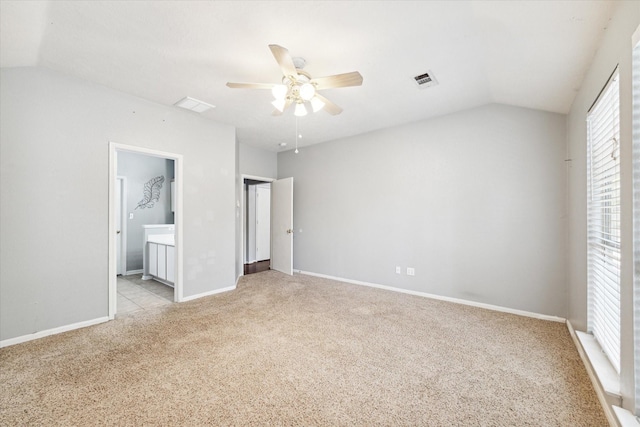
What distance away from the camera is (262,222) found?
7.06 metres

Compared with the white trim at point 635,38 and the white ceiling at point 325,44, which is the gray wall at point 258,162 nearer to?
the white ceiling at point 325,44

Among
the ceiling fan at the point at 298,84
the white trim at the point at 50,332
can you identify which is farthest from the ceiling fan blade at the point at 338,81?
the white trim at the point at 50,332

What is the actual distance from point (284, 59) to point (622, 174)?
2280mm

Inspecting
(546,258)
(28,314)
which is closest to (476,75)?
Answer: (546,258)

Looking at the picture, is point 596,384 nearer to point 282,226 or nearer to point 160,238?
point 282,226

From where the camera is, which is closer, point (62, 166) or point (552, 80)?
point (552, 80)

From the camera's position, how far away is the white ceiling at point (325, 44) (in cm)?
189

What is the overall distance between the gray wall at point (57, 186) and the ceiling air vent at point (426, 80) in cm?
324

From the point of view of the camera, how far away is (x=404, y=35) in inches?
85.4

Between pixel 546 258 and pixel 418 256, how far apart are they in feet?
5.00

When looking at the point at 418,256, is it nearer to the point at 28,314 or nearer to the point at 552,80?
the point at 552,80

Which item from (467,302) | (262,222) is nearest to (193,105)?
(262,222)

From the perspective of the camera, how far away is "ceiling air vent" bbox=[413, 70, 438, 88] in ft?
9.11

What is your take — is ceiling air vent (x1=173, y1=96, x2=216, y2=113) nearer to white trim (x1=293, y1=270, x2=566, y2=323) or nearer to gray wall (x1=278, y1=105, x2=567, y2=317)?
gray wall (x1=278, y1=105, x2=567, y2=317)
